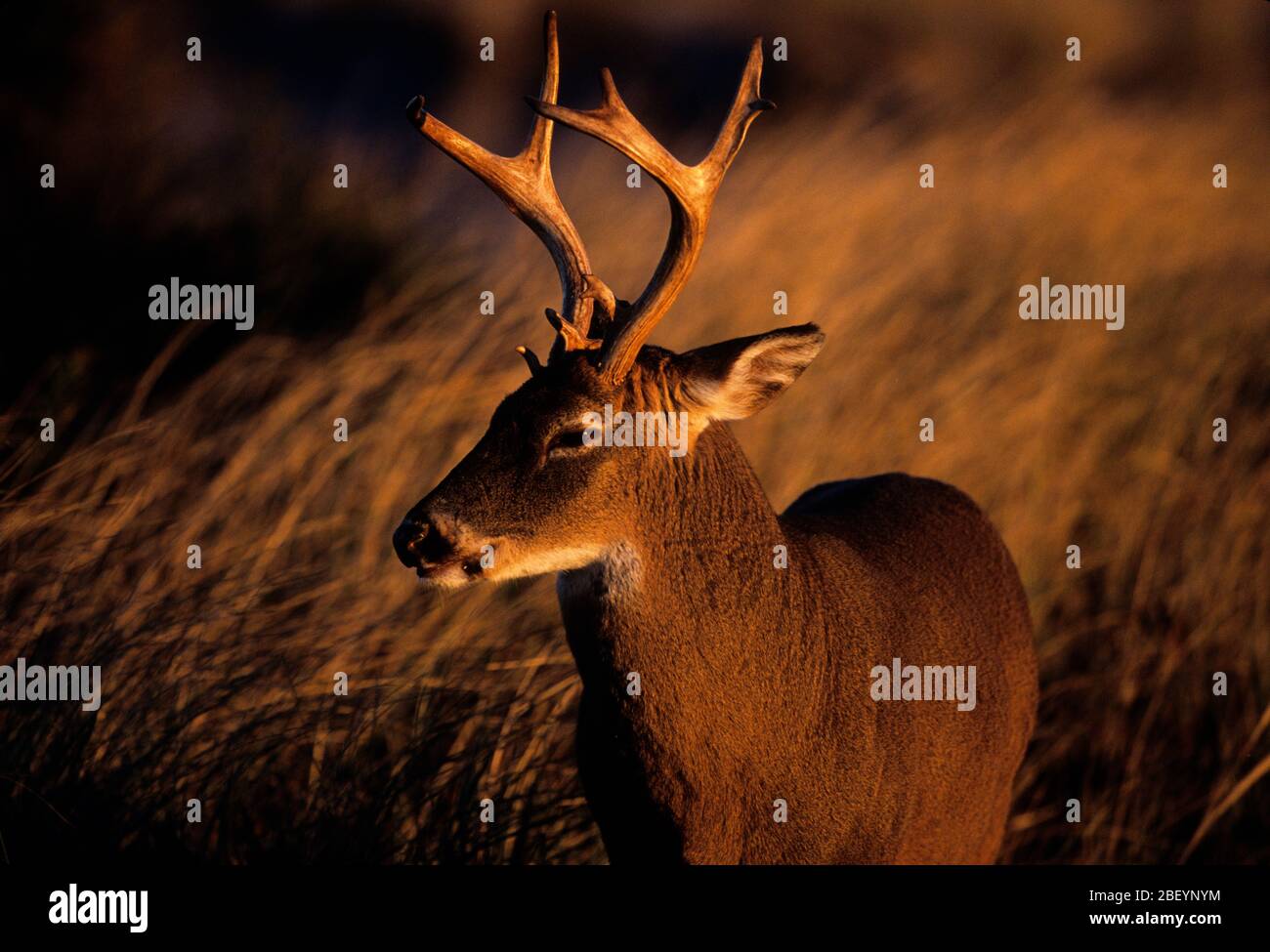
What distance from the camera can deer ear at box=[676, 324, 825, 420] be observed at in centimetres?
427

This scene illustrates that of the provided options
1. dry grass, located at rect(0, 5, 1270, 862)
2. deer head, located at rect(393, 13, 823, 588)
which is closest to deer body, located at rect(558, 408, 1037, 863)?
deer head, located at rect(393, 13, 823, 588)

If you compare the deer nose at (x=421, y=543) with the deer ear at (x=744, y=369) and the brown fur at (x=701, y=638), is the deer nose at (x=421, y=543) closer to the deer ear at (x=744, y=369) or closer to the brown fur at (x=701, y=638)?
the brown fur at (x=701, y=638)

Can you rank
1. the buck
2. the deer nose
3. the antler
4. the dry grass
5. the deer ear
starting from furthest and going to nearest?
the dry grass → the antler → the deer ear → the buck → the deer nose

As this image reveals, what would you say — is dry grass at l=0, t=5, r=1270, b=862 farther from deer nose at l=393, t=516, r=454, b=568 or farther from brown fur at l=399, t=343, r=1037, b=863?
deer nose at l=393, t=516, r=454, b=568

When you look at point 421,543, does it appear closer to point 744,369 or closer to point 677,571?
point 677,571

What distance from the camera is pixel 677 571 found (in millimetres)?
4238

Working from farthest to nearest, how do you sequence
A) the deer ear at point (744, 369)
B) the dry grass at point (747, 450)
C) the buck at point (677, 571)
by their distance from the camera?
the dry grass at point (747, 450), the deer ear at point (744, 369), the buck at point (677, 571)

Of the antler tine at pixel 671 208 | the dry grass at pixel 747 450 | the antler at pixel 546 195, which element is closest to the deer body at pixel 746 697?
the antler tine at pixel 671 208

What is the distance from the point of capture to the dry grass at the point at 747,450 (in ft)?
16.5

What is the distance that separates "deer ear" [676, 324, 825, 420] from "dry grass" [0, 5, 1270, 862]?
1552 millimetres

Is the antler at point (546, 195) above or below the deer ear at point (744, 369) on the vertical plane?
above

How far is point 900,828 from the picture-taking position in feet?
15.3
